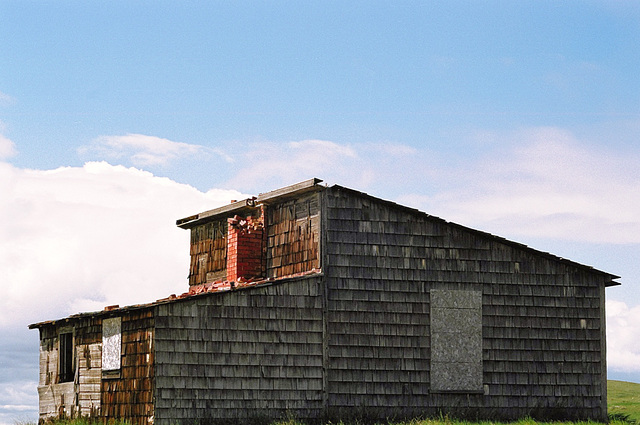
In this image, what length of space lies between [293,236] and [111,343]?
18.4ft

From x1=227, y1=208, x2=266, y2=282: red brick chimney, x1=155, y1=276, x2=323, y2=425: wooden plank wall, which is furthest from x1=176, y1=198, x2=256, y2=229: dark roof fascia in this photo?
x1=155, y1=276, x2=323, y2=425: wooden plank wall

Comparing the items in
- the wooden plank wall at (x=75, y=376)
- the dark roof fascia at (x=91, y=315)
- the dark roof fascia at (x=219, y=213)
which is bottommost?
the wooden plank wall at (x=75, y=376)

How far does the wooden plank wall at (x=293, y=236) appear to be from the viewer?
2431 centimetres

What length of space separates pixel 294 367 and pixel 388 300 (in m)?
3.16

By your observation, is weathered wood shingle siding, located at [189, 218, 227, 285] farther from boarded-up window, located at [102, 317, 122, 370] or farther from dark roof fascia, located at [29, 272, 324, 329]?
boarded-up window, located at [102, 317, 122, 370]

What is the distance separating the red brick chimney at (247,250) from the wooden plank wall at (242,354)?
11.8ft

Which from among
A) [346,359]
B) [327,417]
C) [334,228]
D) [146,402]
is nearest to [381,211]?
[334,228]

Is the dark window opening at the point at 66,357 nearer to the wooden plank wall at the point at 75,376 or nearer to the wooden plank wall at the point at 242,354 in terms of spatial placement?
the wooden plank wall at the point at 75,376

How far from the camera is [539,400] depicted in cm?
2519

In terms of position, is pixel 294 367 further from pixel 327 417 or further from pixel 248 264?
pixel 248 264

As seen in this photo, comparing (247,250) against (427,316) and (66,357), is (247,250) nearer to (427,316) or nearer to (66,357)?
(427,316)

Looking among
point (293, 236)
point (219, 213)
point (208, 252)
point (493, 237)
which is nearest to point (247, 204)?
point (219, 213)

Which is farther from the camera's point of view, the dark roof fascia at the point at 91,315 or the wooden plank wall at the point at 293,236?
the wooden plank wall at the point at 293,236

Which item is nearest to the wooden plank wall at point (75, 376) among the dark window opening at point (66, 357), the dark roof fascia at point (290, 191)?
the dark window opening at point (66, 357)
